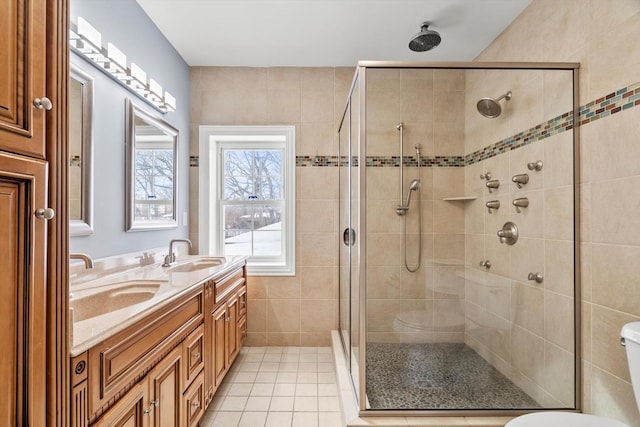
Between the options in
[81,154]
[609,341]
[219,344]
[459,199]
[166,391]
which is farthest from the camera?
[219,344]

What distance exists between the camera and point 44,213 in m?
0.71

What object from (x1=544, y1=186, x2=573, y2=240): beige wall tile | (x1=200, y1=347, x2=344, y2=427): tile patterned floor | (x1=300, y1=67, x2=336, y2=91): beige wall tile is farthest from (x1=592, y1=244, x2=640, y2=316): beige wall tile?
(x1=300, y1=67, x2=336, y2=91): beige wall tile

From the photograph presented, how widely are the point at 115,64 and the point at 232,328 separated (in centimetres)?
176

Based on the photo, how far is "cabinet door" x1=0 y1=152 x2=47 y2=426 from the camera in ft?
2.13

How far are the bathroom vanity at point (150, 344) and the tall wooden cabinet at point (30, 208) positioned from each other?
0.36 ft

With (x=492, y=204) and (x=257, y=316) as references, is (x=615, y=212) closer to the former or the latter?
(x=492, y=204)

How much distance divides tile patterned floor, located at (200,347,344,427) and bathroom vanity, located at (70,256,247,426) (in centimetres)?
19

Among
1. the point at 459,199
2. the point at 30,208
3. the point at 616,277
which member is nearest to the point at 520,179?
the point at 459,199

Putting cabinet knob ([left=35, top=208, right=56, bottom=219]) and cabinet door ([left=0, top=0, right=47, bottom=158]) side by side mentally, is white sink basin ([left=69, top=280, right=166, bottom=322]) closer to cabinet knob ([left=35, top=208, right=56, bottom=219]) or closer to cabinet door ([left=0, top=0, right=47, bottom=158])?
cabinet knob ([left=35, top=208, right=56, bottom=219])

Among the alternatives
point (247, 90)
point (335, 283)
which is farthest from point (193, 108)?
point (335, 283)

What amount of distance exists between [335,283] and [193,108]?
199 cm

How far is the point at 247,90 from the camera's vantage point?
9.51ft

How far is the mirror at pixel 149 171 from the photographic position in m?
1.98

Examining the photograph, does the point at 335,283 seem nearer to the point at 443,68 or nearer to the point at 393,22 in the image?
the point at 443,68
